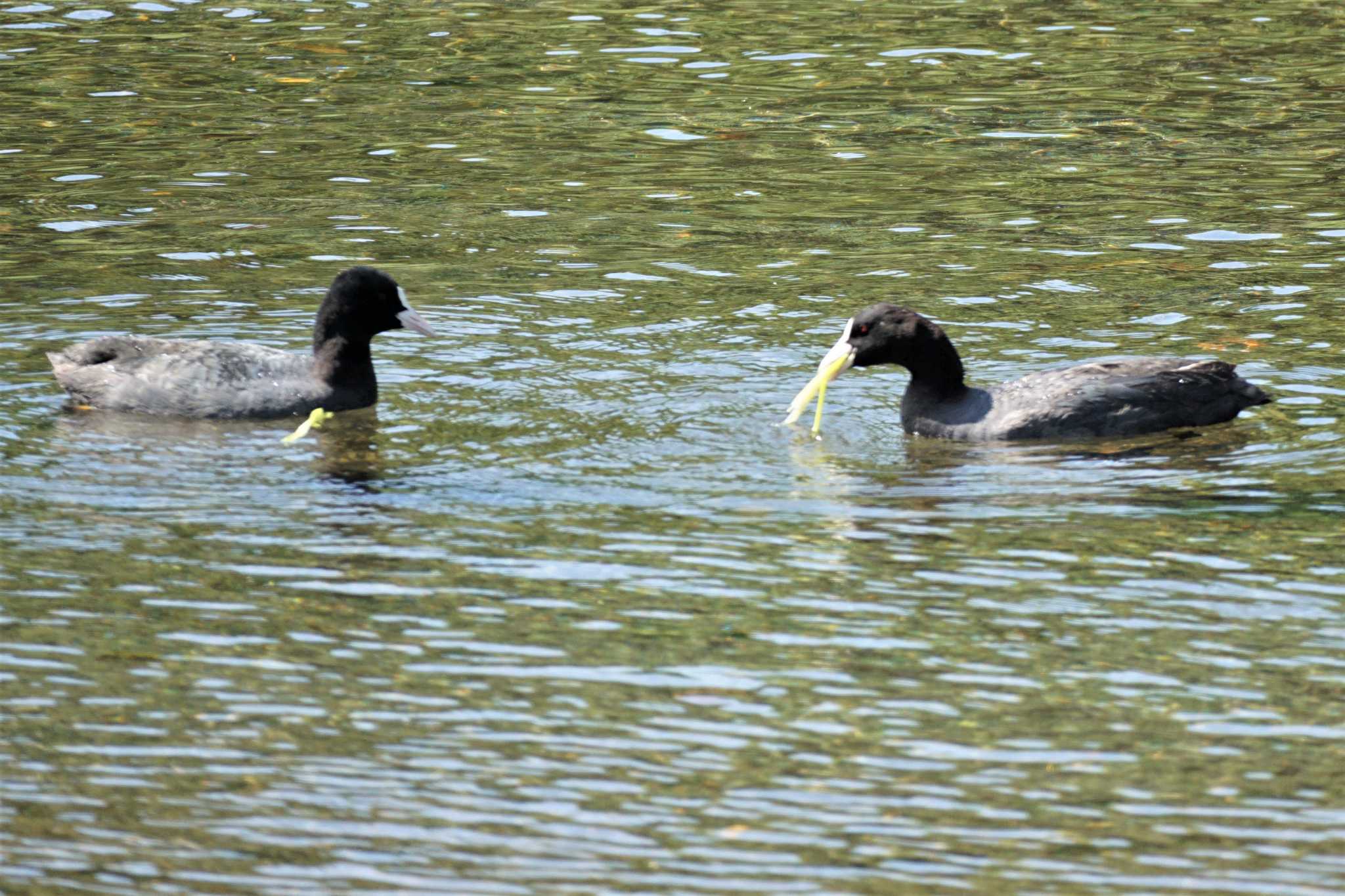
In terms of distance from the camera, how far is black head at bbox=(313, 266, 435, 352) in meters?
14.2

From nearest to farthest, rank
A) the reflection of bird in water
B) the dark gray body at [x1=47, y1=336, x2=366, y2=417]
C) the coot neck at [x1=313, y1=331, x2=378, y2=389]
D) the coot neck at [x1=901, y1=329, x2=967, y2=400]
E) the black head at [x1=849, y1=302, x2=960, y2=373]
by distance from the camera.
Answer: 1. the reflection of bird in water
2. the coot neck at [x1=901, y1=329, x2=967, y2=400]
3. the black head at [x1=849, y1=302, x2=960, y2=373]
4. the dark gray body at [x1=47, y1=336, x2=366, y2=417]
5. the coot neck at [x1=313, y1=331, x2=378, y2=389]

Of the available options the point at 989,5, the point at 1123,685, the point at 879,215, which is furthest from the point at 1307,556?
the point at 989,5

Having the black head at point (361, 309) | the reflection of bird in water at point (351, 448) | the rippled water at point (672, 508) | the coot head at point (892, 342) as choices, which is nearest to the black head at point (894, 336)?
the coot head at point (892, 342)

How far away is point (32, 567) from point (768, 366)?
18.0ft

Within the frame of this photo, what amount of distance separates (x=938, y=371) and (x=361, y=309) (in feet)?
12.2

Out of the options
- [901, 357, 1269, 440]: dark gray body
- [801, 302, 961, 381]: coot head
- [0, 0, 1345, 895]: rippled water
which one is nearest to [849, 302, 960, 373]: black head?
[801, 302, 961, 381]: coot head

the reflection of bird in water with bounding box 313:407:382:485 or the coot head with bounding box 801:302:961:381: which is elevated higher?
the coot head with bounding box 801:302:961:381

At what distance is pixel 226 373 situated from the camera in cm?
1385

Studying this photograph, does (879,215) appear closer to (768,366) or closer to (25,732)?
(768,366)

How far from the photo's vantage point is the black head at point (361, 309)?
14164 mm

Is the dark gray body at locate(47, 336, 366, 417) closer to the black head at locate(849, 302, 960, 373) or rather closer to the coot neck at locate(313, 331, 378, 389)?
the coot neck at locate(313, 331, 378, 389)

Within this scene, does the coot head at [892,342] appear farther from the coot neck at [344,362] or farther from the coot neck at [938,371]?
the coot neck at [344,362]

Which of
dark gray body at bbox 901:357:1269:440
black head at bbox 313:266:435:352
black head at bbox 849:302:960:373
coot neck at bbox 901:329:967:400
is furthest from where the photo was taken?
black head at bbox 313:266:435:352

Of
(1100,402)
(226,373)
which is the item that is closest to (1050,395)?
(1100,402)
